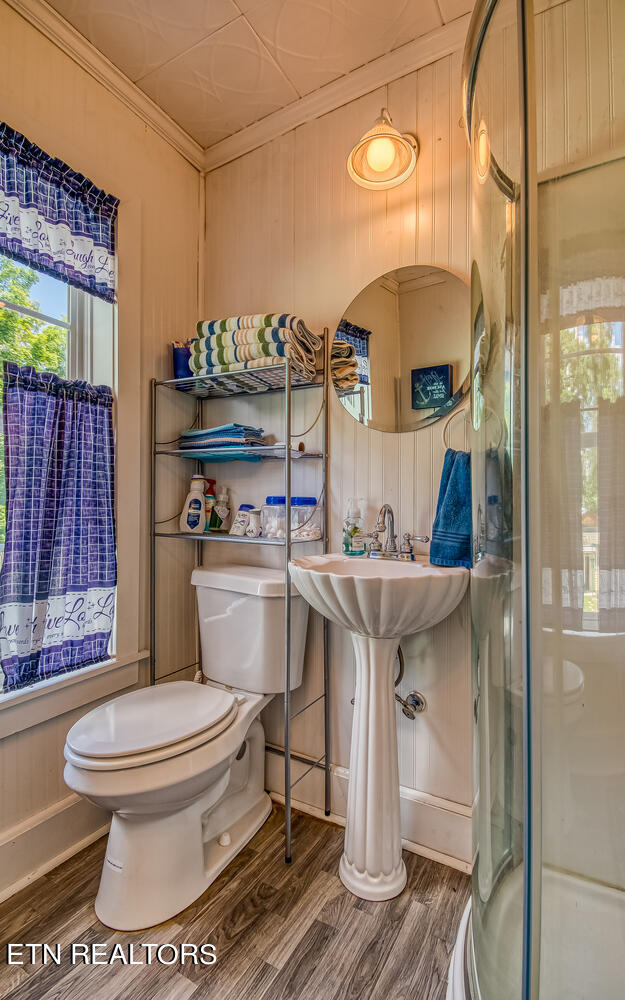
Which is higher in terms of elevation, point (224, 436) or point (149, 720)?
point (224, 436)

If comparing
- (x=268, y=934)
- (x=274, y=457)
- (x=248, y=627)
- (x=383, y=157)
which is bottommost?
(x=268, y=934)

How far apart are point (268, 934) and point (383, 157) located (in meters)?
2.17

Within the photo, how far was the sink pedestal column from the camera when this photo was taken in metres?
1.26

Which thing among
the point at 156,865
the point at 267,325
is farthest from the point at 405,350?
the point at 156,865

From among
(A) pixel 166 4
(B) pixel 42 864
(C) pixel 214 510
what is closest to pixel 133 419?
(C) pixel 214 510

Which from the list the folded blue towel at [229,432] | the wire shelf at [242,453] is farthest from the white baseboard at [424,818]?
the folded blue towel at [229,432]

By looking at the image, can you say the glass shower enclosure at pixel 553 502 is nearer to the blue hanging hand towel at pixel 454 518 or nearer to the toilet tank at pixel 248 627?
the blue hanging hand towel at pixel 454 518

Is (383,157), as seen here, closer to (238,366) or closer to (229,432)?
(238,366)

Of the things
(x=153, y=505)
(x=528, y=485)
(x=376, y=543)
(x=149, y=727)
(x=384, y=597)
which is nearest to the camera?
(x=528, y=485)

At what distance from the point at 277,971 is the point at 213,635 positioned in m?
0.85

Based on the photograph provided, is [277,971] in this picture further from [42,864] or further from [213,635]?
[213,635]

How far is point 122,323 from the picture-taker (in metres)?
1.60

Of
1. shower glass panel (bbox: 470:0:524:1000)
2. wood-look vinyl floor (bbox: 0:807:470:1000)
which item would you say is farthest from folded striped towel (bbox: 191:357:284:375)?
wood-look vinyl floor (bbox: 0:807:470:1000)

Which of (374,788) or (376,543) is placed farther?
(376,543)
